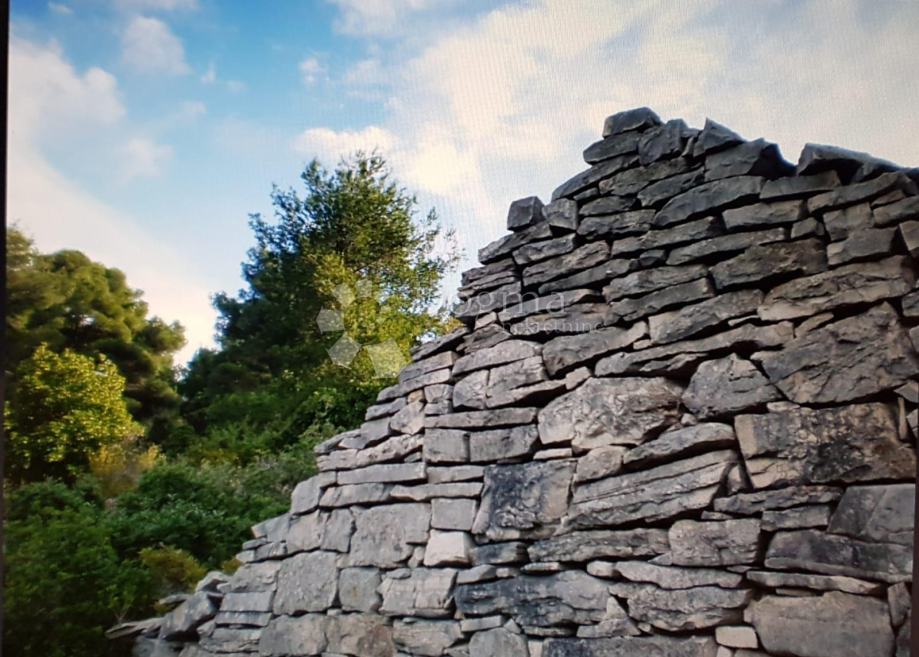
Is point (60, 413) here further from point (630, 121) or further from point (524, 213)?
point (630, 121)

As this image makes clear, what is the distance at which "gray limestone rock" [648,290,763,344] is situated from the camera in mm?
3268

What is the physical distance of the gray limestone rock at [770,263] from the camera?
3.15 m

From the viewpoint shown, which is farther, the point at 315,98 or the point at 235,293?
the point at 235,293

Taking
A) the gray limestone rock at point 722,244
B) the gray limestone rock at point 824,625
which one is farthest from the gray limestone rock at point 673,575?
the gray limestone rock at point 722,244

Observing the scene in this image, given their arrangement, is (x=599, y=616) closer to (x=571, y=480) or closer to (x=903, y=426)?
(x=571, y=480)

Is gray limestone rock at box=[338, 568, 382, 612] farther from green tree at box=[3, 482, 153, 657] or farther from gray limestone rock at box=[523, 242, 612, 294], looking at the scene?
gray limestone rock at box=[523, 242, 612, 294]

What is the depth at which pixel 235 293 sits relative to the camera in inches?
190

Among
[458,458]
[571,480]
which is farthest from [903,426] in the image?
[458,458]

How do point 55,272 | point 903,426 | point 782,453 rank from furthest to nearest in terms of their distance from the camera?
point 55,272, point 782,453, point 903,426

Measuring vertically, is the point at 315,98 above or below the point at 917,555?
above

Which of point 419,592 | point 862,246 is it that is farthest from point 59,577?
point 862,246

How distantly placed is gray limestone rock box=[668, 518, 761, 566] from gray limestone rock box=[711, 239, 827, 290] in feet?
3.12

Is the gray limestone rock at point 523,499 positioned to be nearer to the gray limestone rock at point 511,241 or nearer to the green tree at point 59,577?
the gray limestone rock at point 511,241

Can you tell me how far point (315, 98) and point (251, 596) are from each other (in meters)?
2.82
